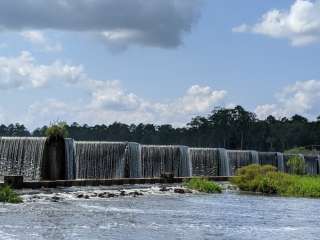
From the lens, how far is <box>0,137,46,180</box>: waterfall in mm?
37719

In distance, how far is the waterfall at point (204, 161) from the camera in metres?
48.7

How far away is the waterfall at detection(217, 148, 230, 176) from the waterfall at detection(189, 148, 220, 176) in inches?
10.7

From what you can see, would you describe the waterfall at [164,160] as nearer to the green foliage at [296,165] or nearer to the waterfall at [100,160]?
the waterfall at [100,160]

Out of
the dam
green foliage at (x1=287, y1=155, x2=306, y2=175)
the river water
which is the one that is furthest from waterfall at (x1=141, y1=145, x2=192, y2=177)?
the river water

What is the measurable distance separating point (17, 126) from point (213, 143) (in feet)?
139

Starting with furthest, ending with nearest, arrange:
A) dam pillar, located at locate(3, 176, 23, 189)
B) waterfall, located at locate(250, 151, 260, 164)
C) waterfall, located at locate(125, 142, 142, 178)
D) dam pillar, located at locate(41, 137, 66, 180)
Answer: waterfall, located at locate(250, 151, 260, 164), waterfall, located at locate(125, 142, 142, 178), dam pillar, located at locate(41, 137, 66, 180), dam pillar, located at locate(3, 176, 23, 189)

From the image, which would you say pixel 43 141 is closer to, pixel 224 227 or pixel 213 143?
pixel 224 227

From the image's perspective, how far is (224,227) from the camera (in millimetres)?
20219

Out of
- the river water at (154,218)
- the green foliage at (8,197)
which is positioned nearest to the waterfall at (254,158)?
the river water at (154,218)

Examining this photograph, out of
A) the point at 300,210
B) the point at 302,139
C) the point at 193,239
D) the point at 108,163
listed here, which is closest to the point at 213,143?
the point at 302,139

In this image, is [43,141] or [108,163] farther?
[108,163]

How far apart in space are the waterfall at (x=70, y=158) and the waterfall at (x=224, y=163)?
15.1 metres

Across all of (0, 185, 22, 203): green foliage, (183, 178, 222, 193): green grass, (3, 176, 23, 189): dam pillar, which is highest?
(3, 176, 23, 189): dam pillar

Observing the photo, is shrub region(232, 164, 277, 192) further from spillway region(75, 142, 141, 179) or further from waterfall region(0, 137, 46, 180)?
waterfall region(0, 137, 46, 180)
